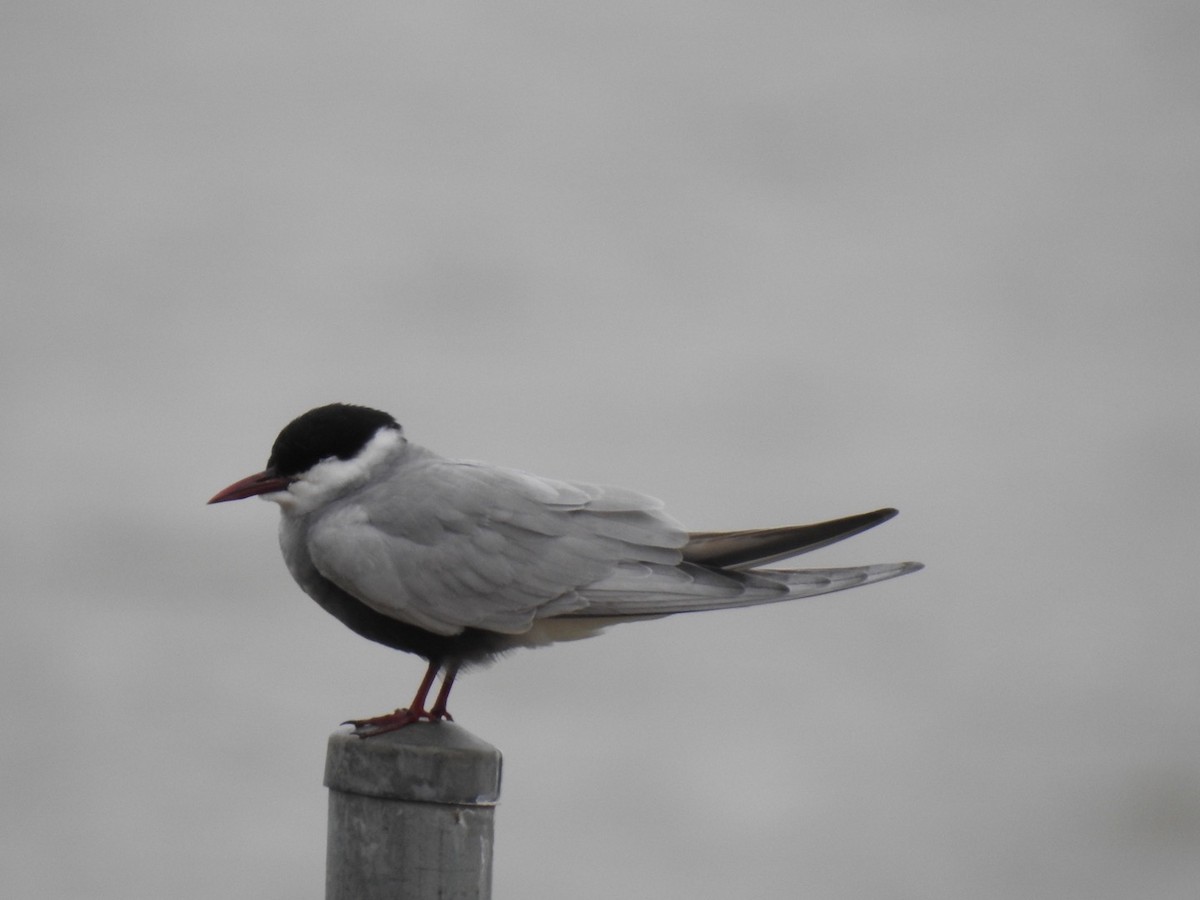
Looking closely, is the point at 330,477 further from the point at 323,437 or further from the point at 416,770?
the point at 416,770

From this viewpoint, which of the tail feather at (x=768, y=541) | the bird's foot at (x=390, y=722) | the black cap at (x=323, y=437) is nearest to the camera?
the bird's foot at (x=390, y=722)

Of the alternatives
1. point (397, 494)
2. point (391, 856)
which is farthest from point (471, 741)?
point (397, 494)

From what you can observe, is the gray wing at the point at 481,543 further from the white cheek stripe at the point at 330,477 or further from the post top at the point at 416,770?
the post top at the point at 416,770

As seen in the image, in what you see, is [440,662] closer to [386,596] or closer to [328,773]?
[386,596]

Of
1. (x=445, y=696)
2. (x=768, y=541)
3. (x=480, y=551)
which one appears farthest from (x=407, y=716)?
(x=768, y=541)

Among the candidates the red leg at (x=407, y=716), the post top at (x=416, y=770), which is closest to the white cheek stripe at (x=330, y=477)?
the red leg at (x=407, y=716)

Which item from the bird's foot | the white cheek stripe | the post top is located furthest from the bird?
the post top
